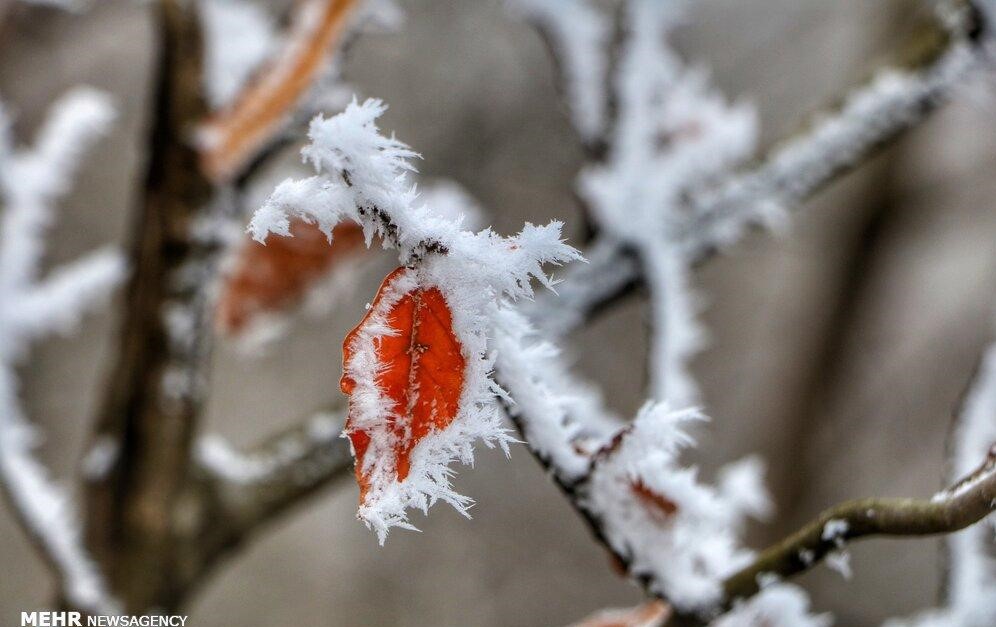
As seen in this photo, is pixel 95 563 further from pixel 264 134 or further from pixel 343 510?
pixel 343 510

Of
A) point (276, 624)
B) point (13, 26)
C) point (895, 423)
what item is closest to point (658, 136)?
point (13, 26)

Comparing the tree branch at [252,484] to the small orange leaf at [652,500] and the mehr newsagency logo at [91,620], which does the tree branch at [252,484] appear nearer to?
the mehr newsagency logo at [91,620]

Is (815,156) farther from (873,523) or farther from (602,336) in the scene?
(602,336)

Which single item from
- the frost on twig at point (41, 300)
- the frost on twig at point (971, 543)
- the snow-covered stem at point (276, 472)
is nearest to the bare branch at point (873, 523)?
the frost on twig at point (971, 543)

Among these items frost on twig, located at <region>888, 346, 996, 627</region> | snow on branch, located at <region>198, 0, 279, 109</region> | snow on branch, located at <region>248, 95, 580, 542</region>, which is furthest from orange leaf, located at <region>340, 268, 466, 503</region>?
snow on branch, located at <region>198, 0, 279, 109</region>

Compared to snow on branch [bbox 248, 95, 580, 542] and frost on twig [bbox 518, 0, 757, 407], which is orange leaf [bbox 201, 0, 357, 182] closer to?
frost on twig [bbox 518, 0, 757, 407]

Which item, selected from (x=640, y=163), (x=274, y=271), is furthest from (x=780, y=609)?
(x=274, y=271)
